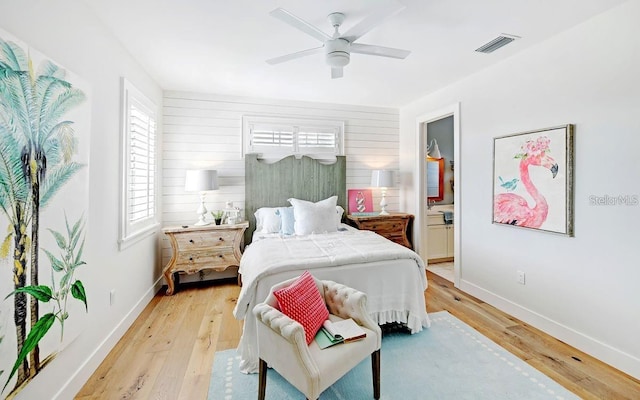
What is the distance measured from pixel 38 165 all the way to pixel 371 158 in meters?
4.01

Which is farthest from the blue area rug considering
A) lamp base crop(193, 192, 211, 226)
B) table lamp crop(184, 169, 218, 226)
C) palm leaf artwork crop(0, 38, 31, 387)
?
table lamp crop(184, 169, 218, 226)

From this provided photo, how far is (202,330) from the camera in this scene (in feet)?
8.70

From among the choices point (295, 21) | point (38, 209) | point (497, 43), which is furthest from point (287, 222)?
point (497, 43)

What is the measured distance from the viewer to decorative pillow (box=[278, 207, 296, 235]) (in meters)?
3.58

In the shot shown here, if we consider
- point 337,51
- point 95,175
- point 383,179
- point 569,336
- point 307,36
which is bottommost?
point 569,336

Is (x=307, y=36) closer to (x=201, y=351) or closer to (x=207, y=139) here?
(x=207, y=139)

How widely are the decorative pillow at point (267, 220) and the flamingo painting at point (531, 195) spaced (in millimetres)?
2560

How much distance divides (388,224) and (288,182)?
5.29 ft

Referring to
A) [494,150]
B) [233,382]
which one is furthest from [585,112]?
[233,382]

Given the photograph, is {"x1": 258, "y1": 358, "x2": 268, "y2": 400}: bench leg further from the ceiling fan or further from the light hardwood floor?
the ceiling fan

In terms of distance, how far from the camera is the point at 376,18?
71.7 inches

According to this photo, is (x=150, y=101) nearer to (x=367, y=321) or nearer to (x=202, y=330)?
(x=202, y=330)

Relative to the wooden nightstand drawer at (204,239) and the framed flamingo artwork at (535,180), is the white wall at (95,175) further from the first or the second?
the framed flamingo artwork at (535,180)

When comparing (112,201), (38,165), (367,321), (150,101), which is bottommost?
(367,321)
